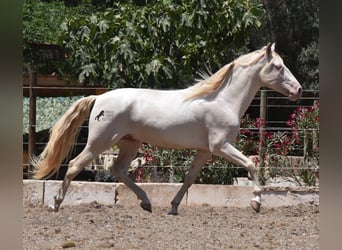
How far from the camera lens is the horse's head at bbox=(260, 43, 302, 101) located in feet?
21.7

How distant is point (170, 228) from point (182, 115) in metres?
1.36

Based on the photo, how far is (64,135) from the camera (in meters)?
6.82

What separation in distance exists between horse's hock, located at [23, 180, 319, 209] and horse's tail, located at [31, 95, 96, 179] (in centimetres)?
91

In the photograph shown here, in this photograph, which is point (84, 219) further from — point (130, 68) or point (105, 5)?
point (105, 5)

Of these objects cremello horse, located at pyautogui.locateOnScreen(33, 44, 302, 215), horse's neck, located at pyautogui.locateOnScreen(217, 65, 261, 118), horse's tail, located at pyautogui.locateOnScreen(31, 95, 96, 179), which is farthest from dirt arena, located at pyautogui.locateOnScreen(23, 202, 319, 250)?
horse's neck, located at pyautogui.locateOnScreen(217, 65, 261, 118)

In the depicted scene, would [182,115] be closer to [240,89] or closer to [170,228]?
[240,89]

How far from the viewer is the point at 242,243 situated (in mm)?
4777

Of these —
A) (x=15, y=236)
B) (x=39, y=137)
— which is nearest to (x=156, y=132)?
(x=39, y=137)

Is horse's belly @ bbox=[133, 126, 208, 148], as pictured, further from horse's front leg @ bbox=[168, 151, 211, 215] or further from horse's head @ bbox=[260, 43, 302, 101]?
horse's head @ bbox=[260, 43, 302, 101]

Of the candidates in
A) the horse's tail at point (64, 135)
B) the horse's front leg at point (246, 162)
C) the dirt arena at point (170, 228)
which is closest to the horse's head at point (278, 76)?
the horse's front leg at point (246, 162)

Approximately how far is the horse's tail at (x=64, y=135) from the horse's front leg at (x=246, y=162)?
4.94 feet

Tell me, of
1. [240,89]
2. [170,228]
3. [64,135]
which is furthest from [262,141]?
[170,228]

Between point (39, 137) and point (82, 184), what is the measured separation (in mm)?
2966

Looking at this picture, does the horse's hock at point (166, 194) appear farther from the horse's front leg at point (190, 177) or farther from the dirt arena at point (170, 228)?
the horse's front leg at point (190, 177)
